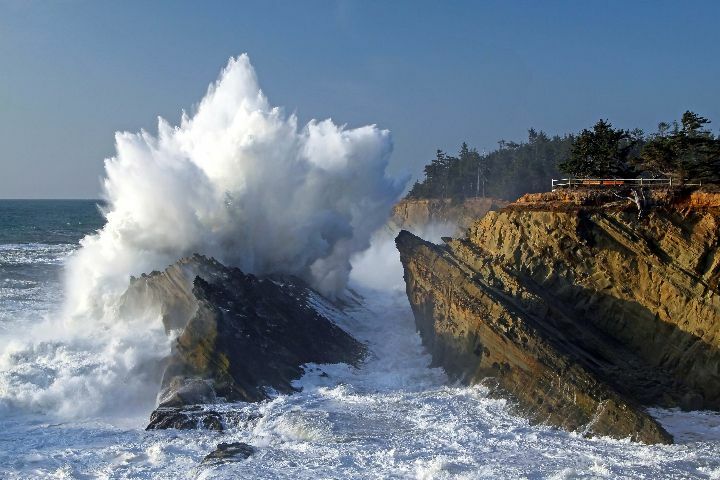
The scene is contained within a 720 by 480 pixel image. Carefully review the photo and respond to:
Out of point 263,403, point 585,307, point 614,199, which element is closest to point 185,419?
point 263,403

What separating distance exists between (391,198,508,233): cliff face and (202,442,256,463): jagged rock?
5919 cm

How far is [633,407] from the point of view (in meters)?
18.6

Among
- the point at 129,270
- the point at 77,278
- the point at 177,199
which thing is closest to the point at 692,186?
the point at 177,199

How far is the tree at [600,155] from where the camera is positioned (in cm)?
3159

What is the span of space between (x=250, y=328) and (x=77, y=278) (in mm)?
14322

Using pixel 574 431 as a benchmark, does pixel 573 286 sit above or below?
above

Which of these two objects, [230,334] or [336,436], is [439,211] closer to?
[230,334]

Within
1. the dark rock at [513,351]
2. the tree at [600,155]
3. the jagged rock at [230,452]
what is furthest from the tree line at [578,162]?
the jagged rock at [230,452]

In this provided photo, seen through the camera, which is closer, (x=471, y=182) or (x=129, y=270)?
(x=129, y=270)

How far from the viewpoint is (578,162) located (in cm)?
3228

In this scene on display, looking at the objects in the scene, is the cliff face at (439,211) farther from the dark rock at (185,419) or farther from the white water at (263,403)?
the dark rock at (185,419)

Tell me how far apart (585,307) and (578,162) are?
33.9 feet

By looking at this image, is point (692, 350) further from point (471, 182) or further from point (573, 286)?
point (471, 182)

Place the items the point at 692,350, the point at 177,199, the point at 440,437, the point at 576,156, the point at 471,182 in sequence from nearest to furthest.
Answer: the point at 440,437 < the point at 692,350 < the point at 177,199 < the point at 576,156 < the point at 471,182
